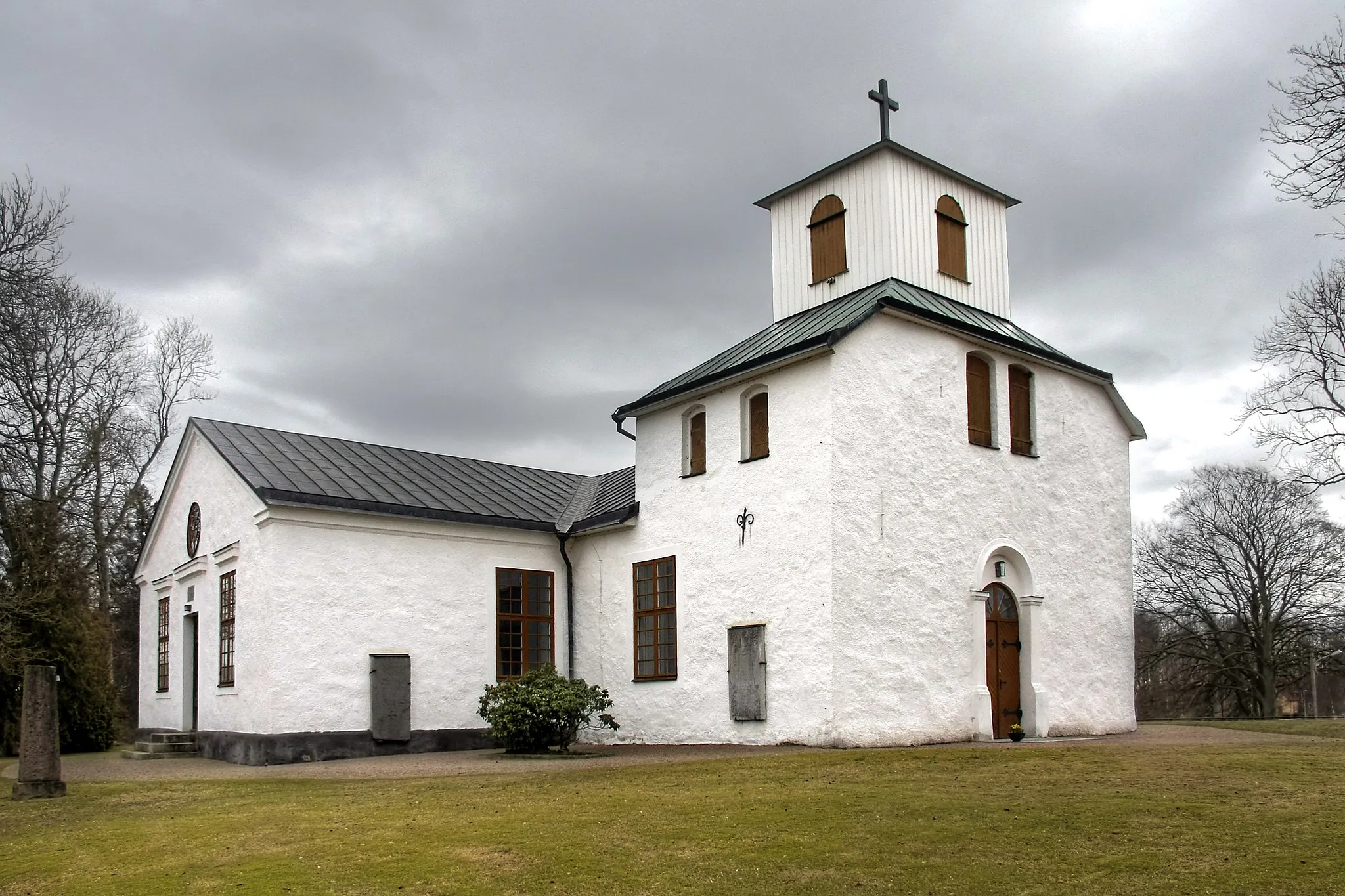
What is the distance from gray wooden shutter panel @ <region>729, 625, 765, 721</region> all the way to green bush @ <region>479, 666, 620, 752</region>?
1.92 metres

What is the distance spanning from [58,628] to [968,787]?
62.0 ft

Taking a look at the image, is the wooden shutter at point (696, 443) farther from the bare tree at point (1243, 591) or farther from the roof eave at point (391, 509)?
the bare tree at point (1243, 591)

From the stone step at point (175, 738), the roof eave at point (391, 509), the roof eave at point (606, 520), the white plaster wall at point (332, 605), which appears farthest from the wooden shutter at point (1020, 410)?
the stone step at point (175, 738)

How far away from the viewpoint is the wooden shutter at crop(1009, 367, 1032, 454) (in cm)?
1866

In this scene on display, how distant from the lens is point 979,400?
18297 millimetres

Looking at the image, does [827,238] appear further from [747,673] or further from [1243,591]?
[1243,591]

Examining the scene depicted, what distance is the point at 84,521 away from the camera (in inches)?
1013

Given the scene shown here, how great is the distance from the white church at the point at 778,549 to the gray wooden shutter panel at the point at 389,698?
0.04m

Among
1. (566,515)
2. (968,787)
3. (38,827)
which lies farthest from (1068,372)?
(38,827)

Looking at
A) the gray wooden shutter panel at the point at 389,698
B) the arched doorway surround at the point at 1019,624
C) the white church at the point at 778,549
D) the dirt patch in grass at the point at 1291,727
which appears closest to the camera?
the white church at the point at 778,549

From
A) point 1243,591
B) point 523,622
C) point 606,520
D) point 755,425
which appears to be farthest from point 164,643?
point 1243,591

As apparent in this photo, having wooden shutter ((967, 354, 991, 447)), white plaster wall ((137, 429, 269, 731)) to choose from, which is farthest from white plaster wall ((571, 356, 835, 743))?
white plaster wall ((137, 429, 269, 731))

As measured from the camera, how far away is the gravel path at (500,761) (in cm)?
1482

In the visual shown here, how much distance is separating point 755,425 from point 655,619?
12.3 feet
